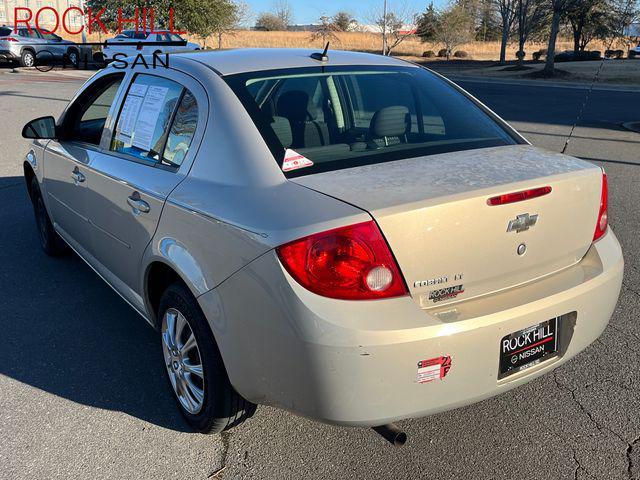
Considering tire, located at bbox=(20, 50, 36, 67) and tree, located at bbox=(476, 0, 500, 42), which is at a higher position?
tree, located at bbox=(476, 0, 500, 42)

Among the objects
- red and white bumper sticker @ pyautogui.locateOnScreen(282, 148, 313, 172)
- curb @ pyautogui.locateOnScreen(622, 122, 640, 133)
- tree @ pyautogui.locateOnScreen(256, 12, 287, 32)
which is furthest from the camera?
tree @ pyautogui.locateOnScreen(256, 12, 287, 32)

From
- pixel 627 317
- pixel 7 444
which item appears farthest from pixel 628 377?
pixel 7 444

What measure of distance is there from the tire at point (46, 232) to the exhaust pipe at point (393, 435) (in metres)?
3.59

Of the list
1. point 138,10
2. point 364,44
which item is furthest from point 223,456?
point 364,44

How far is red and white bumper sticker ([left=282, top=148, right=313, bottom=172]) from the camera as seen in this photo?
2.59 metres

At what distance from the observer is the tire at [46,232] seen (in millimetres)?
5184

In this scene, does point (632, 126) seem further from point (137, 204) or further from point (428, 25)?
point (428, 25)

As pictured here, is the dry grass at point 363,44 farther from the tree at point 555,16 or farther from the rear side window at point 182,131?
A: the rear side window at point 182,131

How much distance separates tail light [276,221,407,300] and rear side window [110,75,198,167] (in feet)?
3.30

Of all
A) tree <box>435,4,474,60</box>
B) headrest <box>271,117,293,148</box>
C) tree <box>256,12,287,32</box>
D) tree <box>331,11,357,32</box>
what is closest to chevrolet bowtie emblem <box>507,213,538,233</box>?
headrest <box>271,117,293,148</box>

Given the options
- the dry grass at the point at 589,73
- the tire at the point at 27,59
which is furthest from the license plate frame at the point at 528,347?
the tire at the point at 27,59

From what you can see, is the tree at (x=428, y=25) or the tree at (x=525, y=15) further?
the tree at (x=428, y=25)

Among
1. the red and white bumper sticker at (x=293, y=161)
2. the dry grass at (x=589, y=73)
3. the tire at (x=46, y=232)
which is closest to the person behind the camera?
the red and white bumper sticker at (x=293, y=161)

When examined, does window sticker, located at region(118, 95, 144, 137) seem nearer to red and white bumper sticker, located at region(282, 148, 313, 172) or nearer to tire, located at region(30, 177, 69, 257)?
red and white bumper sticker, located at region(282, 148, 313, 172)
